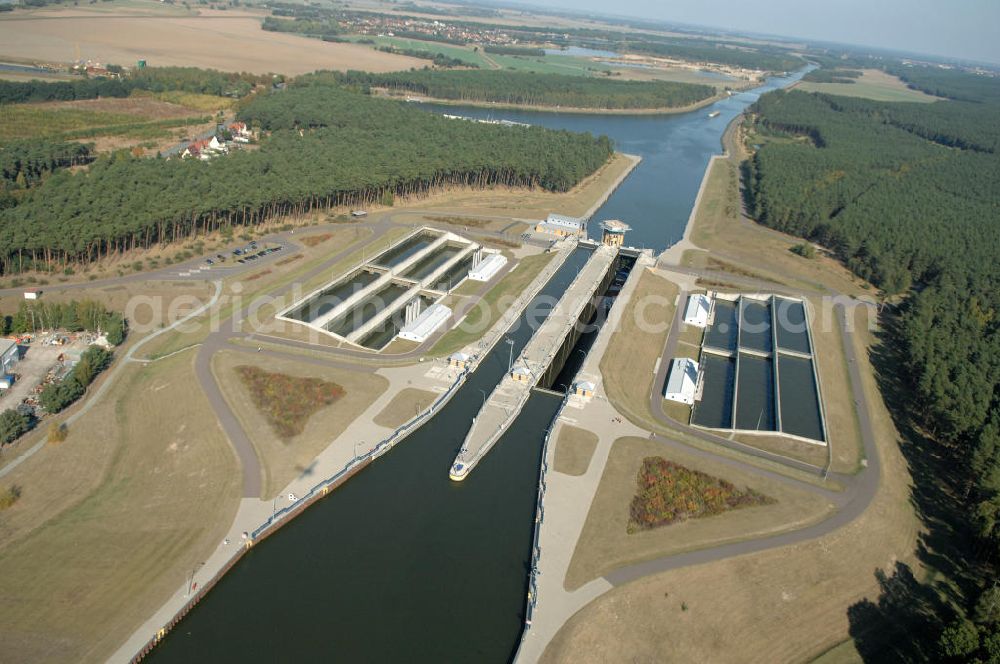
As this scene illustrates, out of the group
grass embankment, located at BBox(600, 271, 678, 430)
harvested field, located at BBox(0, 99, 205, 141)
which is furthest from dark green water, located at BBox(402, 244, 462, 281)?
harvested field, located at BBox(0, 99, 205, 141)

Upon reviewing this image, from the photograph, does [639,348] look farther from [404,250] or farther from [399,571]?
[404,250]

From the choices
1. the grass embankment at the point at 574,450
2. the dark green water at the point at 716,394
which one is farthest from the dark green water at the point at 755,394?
the grass embankment at the point at 574,450

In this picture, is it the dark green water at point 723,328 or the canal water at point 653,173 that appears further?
the canal water at point 653,173

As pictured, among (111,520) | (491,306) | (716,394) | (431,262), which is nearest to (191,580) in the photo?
(111,520)

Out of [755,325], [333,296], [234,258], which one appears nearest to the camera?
[333,296]

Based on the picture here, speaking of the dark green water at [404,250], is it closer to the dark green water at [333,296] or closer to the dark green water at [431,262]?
the dark green water at [431,262]

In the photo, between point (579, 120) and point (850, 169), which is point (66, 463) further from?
point (579, 120)
